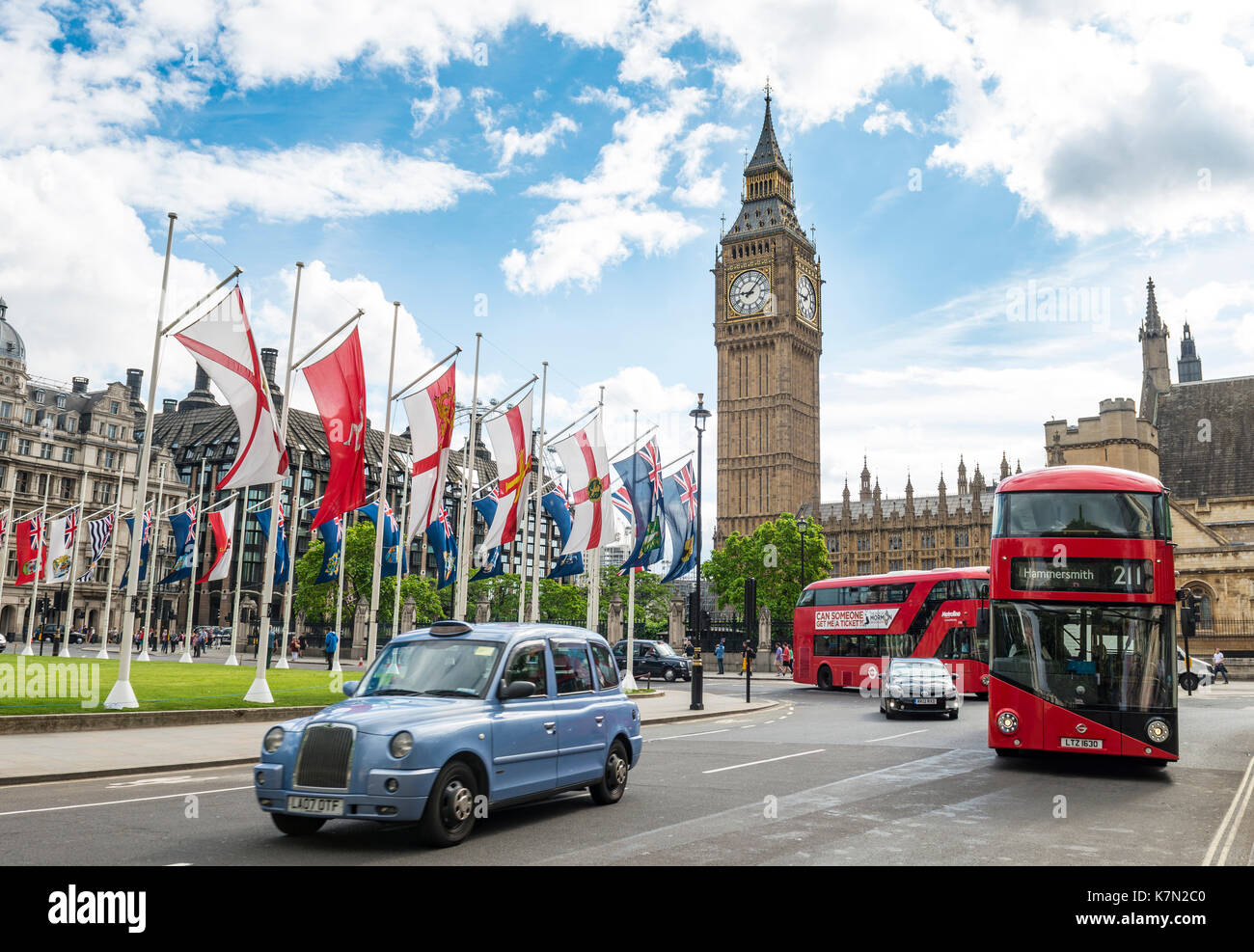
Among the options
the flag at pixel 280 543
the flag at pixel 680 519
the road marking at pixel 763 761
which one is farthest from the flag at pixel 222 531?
the road marking at pixel 763 761

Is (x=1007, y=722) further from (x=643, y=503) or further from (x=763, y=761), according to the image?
(x=643, y=503)

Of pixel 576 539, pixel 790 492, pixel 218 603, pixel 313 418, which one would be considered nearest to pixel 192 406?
pixel 313 418

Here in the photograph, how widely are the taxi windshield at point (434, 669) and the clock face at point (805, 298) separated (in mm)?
105936

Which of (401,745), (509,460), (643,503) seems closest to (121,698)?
(509,460)

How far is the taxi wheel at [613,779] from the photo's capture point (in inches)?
395

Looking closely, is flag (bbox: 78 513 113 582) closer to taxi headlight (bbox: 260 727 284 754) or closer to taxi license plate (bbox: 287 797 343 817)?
taxi headlight (bbox: 260 727 284 754)

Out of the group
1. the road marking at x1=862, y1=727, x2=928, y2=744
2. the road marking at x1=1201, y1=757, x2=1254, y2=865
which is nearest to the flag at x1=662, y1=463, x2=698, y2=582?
the road marking at x1=862, y1=727, x2=928, y2=744

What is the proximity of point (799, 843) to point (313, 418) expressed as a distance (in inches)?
4050

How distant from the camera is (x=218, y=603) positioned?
95.9m

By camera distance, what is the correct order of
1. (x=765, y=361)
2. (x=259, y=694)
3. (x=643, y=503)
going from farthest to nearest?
(x=765, y=361)
(x=643, y=503)
(x=259, y=694)

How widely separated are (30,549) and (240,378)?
25.7 m

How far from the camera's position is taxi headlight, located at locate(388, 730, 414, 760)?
24.2ft

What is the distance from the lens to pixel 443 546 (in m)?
29.8
